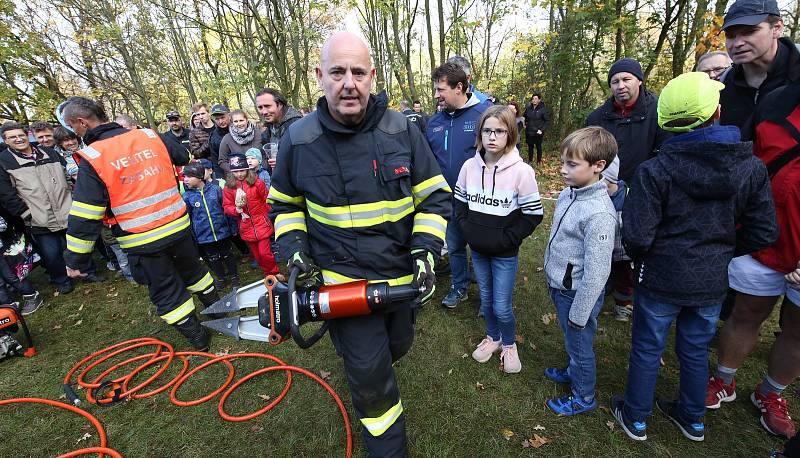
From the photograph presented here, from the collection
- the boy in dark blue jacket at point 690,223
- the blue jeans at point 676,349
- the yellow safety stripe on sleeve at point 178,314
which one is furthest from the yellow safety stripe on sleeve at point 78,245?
the blue jeans at point 676,349

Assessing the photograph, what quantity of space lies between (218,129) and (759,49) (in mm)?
6906

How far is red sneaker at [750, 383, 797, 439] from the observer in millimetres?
2412

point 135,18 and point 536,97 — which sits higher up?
point 135,18

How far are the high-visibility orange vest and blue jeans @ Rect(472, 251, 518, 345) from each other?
9.83 feet

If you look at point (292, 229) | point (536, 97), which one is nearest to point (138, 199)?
point (292, 229)

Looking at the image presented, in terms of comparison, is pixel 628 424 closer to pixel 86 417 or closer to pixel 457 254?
pixel 457 254

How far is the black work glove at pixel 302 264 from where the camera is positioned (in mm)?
1937

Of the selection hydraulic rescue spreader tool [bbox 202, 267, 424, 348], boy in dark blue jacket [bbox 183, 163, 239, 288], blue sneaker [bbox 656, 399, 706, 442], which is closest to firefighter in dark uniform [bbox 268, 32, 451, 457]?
hydraulic rescue spreader tool [bbox 202, 267, 424, 348]

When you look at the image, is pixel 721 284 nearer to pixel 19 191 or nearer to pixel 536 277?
pixel 536 277

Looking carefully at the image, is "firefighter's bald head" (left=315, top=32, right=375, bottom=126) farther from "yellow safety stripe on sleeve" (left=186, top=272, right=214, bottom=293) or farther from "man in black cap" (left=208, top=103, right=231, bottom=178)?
"man in black cap" (left=208, top=103, right=231, bottom=178)

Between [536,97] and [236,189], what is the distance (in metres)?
9.26

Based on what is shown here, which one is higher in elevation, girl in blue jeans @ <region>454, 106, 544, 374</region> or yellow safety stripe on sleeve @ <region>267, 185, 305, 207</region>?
yellow safety stripe on sleeve @ <region>267, 185, 305, 207</region>

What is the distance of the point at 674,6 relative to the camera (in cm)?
943

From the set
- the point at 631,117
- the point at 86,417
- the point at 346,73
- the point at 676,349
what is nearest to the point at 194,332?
the point at 86,417
